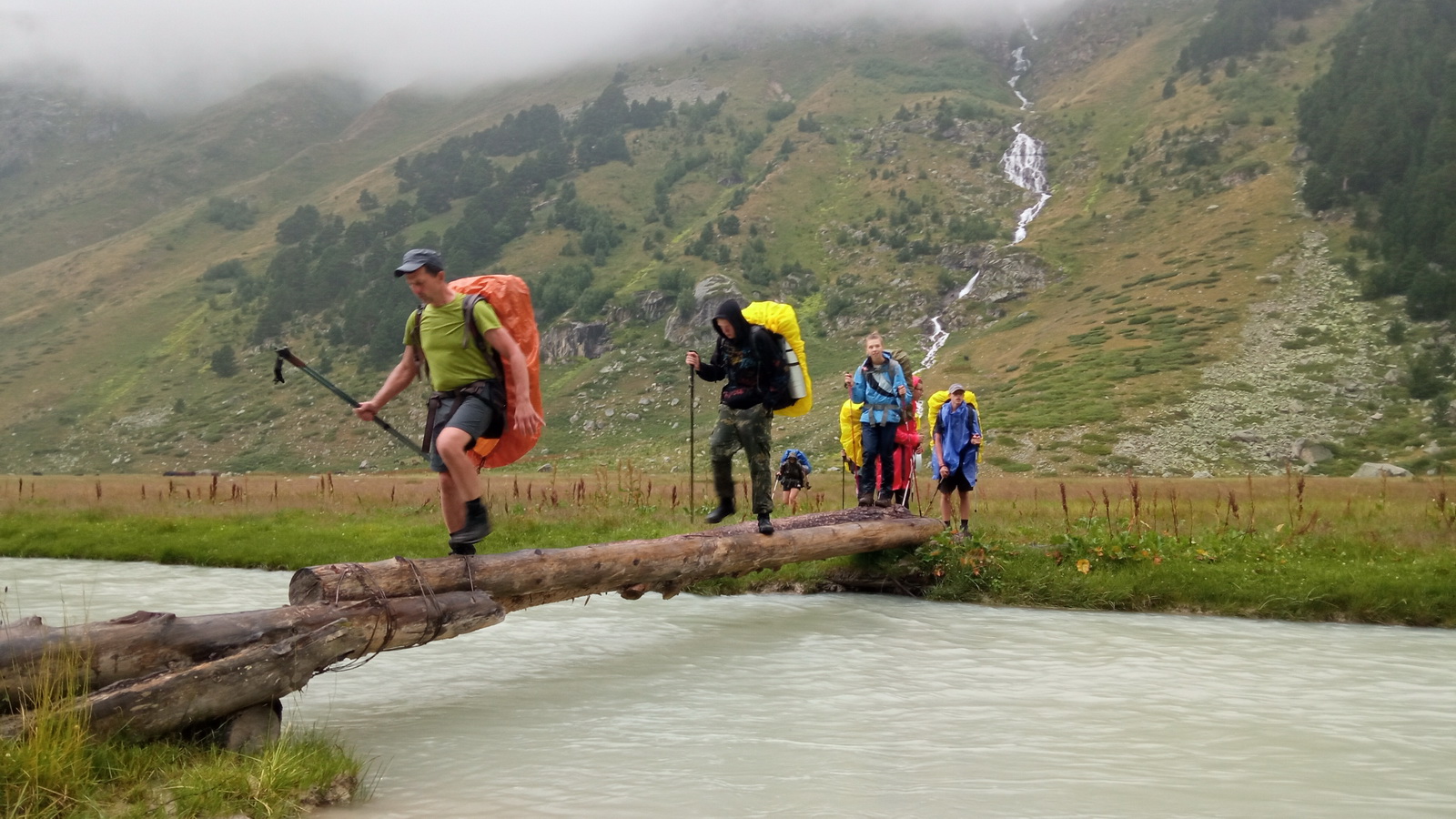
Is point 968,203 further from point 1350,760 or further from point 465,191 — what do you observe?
point 1350,760

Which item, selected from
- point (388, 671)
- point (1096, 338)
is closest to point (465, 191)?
point (1096, 338)

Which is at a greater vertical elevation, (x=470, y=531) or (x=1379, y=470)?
(x=470, y=531)

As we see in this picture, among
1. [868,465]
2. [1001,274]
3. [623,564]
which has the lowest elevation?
[623,564]

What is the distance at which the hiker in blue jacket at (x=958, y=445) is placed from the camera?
14086 millimetres

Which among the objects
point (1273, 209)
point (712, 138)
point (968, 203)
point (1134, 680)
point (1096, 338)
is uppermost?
point (712, 138)

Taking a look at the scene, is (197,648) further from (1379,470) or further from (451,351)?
(1379,470)

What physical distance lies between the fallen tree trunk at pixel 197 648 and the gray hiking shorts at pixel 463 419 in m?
1.15

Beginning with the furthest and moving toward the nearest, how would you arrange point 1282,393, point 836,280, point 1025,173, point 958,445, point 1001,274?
point 1025,173 < point 836,280 < point 1001,274 < point 1282,393 < point 958,445

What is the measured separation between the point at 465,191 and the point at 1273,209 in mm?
101384

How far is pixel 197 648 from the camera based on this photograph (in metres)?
5.69

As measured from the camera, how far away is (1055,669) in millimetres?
8820

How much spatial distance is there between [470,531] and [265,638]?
2119mm

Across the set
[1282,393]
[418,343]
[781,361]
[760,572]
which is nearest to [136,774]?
[418,343]

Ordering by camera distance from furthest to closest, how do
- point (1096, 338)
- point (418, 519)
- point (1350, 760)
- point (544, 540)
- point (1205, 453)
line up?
point (1096, 338) < point (1205, 453) < point (418, 519) < point (544, 540) < point (1350, 760)
